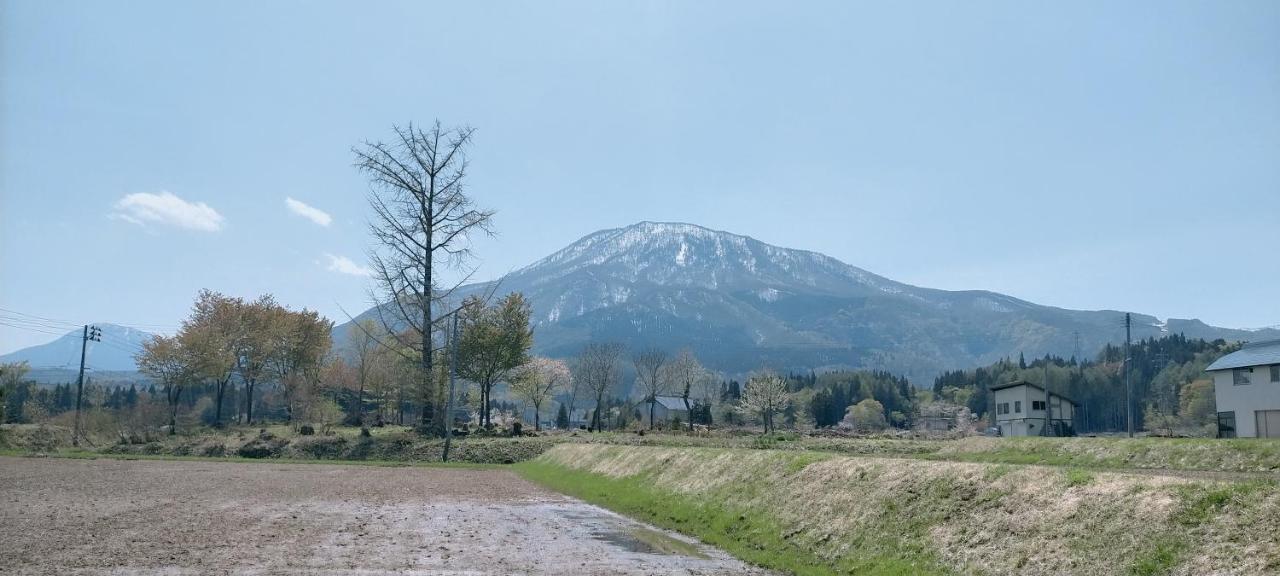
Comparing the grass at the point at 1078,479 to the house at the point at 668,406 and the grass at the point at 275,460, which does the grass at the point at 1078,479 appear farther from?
the house at the point at 668,406

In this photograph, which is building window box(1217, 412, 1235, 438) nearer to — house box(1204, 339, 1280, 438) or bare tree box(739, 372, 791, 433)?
house box(1204, 339, 1280, 438)

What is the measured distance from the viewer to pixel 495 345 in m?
73.6

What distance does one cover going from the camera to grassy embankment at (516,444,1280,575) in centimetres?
1066

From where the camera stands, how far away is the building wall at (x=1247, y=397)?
46719 millimetres

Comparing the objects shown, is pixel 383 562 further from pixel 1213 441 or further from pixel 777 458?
pixel 1213 441

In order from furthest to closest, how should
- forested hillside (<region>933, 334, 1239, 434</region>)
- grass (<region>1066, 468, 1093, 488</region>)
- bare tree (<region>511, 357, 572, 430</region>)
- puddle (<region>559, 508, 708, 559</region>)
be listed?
forested hillside (<region>933, 334, 1239, 434</region>) → bare tree (<region>511, 357, 572, 430</region>) → puddle (<region>559, 508, 708, 559</region>) → grass (<region>1066, 468, 1093, 488</region>)

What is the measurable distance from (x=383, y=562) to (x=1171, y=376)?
165059mm

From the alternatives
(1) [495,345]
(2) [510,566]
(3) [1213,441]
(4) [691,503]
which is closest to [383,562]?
(2) [510,566]

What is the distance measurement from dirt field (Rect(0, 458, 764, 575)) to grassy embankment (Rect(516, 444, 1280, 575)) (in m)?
1.66

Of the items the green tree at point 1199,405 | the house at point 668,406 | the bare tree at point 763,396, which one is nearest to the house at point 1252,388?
the bare tree at point 763,396

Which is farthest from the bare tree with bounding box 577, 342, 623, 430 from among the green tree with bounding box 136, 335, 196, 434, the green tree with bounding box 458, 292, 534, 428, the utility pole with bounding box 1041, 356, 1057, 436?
the utility pole with bounding box 1041, 356, 1057, 436

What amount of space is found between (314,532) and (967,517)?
1338cm

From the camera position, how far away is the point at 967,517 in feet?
46.5

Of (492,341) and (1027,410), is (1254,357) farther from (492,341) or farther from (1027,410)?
(492,341)
